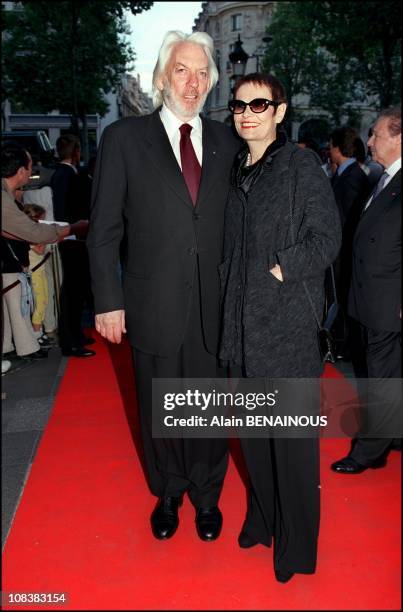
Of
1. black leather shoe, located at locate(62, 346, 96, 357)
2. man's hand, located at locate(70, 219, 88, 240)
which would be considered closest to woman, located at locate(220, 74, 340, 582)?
man's hand, located at locate(70, 219, 88, 240)

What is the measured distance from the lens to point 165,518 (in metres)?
2.72

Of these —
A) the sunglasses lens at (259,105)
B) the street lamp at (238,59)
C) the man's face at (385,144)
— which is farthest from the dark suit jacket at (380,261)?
the street lamp at (238,59)

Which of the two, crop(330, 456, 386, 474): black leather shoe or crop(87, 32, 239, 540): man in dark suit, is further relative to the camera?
crop(330, 456, 386, 474): black leather shoe

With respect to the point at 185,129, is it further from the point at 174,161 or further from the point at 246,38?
the point at 246,38

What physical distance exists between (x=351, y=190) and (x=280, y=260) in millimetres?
3424

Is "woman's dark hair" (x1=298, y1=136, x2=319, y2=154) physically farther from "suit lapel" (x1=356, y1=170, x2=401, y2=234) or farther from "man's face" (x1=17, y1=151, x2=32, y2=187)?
"suit lapel" (x1=356, y1=170, x2=401, y2=234)

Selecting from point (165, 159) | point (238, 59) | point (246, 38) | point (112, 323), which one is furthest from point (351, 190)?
point (246, 38)

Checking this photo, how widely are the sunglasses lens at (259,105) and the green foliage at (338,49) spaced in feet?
50.6

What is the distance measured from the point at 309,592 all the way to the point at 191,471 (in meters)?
0.83

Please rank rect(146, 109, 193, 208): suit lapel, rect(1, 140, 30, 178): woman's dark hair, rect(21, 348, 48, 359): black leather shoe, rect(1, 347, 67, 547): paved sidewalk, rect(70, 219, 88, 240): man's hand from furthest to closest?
rect(21, 348, 48, 359): black leather shoe → rect(70, 219, 88, 240): man's hand → rect(1, 140, 30, 178): woman's dark hair → rect(1, 347, 67, 547): paved sidewalk → rect(146, 109, 193, 208): suit lapel

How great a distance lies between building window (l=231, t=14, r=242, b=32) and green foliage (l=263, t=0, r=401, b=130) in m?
17.9

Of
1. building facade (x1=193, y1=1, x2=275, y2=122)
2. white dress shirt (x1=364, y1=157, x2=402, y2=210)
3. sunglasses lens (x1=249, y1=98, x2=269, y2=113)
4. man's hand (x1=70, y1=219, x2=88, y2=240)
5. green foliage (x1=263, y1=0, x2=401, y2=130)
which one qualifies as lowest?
man's hand (x1=70, y1=219, x2=88, y2=240)

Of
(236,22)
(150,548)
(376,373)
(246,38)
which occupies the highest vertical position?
(236,22)

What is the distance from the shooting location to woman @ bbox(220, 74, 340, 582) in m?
2.04
